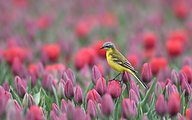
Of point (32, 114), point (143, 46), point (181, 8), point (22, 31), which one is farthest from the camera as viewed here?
point (181, 8)

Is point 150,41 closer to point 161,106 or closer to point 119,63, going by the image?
point 119,63

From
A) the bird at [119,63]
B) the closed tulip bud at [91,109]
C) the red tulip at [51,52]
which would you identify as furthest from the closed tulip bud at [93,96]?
the red tulip at [51,52]

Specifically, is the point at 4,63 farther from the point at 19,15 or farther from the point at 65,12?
the point at 65,12

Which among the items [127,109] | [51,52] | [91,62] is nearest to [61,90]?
[127,109]

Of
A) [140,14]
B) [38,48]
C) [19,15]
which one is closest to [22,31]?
[19,15]

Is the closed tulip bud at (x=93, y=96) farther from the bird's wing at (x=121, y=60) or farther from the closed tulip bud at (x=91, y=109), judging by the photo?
the bird's wing at (x=121, y=60)

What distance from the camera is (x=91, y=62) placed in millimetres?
2963

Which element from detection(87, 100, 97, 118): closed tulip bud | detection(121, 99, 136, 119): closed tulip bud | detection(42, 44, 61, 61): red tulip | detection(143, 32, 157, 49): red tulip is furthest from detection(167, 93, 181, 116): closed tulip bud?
detection(143, 32, 157, 49): red tulip

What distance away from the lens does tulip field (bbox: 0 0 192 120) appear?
57.5 inches

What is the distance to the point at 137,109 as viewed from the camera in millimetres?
1567

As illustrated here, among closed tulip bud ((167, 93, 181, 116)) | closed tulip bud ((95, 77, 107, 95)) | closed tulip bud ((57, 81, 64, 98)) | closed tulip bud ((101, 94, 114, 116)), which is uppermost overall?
closed tulip bud ((57, 81, 64, 98))

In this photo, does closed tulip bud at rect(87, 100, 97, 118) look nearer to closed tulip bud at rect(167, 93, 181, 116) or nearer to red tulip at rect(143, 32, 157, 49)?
closed tulip bud at rect(167, 93, 181, 116)

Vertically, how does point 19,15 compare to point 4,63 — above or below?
above

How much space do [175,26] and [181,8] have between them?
1.37 feet
